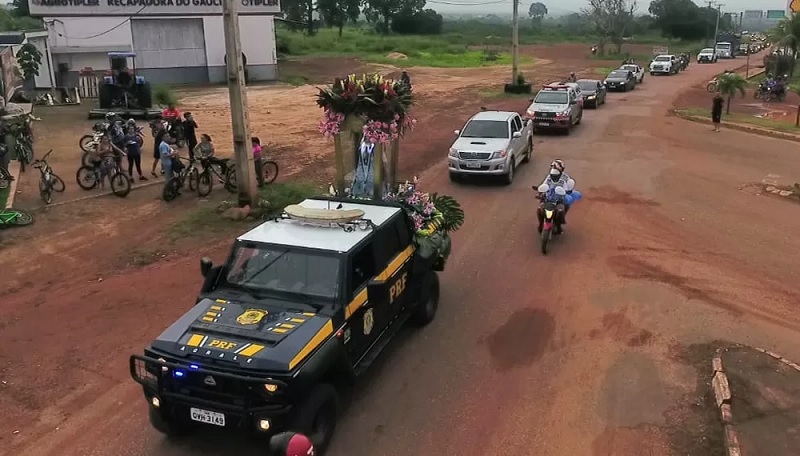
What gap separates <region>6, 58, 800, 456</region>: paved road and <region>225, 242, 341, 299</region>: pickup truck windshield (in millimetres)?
1434

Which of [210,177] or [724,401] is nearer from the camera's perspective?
[724,401]

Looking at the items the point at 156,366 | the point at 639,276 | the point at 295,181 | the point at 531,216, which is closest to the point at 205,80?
the point at 295,181

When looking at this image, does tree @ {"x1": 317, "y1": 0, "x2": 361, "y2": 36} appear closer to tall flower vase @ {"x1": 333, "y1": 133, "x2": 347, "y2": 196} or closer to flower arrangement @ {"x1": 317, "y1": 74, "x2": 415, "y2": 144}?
tall flower vase @ {"x1": 333, "y1": 133, "x2": 347, "y2": 196}

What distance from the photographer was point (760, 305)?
1032 centimetres

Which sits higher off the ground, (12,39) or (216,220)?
(12,39)

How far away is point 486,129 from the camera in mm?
18562

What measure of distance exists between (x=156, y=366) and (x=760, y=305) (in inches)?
335

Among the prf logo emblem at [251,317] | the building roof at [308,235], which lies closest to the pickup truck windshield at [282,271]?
the building roof at [308,235]

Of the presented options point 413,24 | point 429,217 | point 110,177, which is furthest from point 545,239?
point 413,24

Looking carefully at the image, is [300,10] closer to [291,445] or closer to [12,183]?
[12,183]

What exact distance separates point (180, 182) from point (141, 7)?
25732 millimetres

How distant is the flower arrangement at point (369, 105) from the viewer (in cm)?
1116

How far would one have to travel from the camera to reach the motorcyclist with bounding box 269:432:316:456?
4367 millimetres

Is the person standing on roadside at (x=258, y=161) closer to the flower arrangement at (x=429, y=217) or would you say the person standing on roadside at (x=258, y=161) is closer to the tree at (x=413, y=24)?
the flower arrangement at (x=429, y=217)
